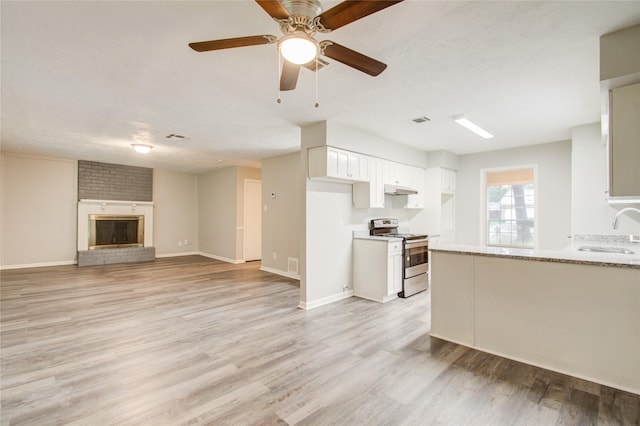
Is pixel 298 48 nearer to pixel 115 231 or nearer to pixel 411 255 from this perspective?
pixel 411 255

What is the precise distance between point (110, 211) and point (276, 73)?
7476mm

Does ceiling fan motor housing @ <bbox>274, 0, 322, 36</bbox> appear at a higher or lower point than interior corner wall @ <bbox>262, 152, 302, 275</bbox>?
higher

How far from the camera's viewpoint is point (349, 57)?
192 cm

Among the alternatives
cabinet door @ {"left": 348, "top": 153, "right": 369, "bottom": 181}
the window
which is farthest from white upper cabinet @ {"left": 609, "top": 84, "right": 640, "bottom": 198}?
the window

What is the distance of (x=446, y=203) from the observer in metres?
6.50

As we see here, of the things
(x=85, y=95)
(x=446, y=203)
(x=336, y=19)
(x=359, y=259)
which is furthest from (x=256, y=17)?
(x=446, y=203)

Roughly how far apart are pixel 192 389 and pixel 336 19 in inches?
106

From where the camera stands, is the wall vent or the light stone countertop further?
the wall vent

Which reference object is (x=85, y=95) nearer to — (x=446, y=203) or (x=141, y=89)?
(x=141, y=89)

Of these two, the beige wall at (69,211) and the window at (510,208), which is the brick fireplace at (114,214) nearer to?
the beige wall at (69,211)

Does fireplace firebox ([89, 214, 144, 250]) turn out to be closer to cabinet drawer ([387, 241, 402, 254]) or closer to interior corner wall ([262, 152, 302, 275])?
interior corner wall ([262, 152, 302, 275])

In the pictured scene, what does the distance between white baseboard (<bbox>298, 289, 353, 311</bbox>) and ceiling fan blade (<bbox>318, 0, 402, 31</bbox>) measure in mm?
3429

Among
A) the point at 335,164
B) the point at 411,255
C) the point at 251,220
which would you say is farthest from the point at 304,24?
the point at 251,220

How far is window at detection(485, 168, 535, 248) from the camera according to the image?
18.5 ft
